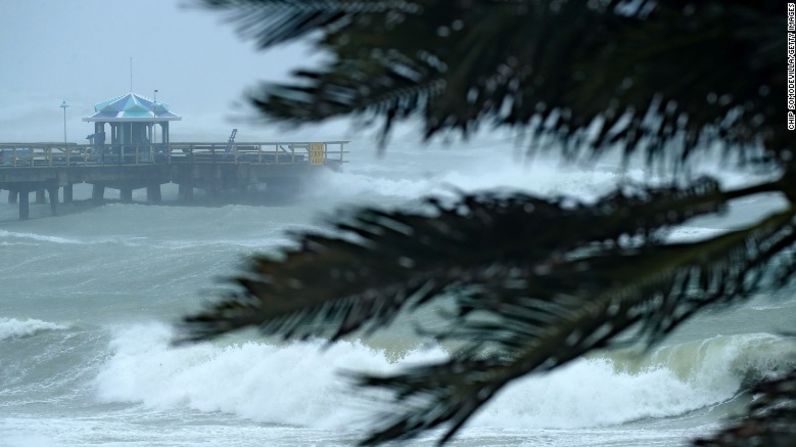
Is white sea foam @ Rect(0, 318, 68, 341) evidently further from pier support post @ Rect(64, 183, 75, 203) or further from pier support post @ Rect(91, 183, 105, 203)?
pier support post @ Rect(91, 183, 105, 203)

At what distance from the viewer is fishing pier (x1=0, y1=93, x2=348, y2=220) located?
45.2 m

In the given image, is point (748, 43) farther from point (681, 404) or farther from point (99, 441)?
point (681, 404)

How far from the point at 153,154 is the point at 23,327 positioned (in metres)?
25.8

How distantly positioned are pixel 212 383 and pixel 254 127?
580 inches

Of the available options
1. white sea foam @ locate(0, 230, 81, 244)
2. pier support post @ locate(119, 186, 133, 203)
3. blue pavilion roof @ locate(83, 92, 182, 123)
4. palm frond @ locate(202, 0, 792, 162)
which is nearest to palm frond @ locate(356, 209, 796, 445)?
palm frond @ locate(202, 0, 792, 162)

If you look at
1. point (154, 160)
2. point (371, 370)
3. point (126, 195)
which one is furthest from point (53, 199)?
point (371, 370)

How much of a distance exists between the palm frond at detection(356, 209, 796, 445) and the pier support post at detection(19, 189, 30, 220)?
1694 inches

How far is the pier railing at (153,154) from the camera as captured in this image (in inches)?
1740

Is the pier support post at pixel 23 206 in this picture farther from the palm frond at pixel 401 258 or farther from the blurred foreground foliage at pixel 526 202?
the palm frond at pixel 401 258

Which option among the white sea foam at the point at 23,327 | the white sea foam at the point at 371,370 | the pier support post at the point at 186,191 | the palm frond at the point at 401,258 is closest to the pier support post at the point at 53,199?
the pier support post at the point at 186,191

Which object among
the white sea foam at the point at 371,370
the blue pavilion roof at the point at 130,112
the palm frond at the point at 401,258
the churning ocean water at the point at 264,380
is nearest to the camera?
the palm frond at the point at 401,258

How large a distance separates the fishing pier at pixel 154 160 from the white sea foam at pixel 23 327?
23468 millimetres

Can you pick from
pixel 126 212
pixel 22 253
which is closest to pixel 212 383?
pixel 22 253

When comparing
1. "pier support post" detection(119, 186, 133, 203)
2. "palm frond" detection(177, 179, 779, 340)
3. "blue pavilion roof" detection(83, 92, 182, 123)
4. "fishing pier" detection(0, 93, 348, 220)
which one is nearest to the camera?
"palm frond" detection(177, 179, 779, 340)
